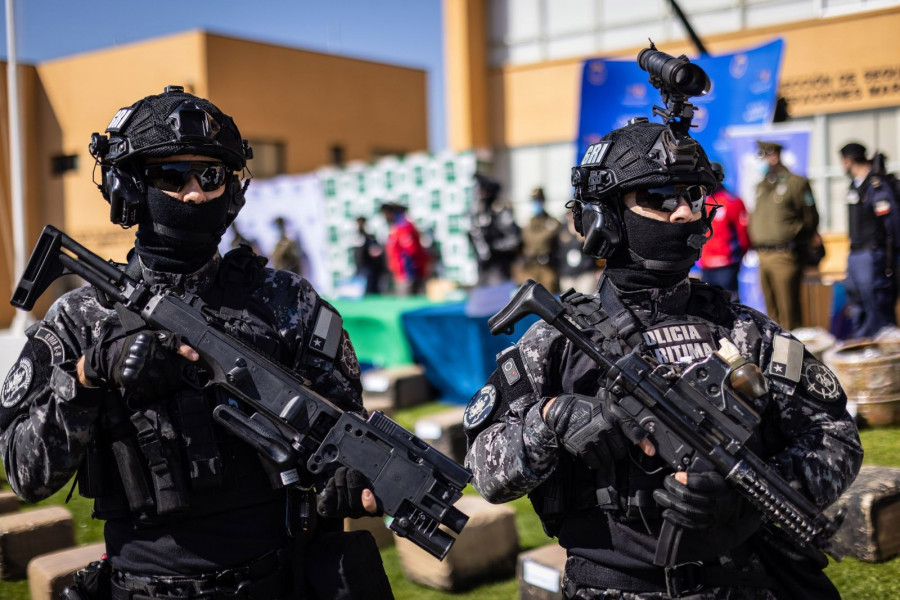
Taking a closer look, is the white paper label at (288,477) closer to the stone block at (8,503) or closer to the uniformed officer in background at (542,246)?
the stone block at (8,503)

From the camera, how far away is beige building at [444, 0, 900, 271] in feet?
54.3

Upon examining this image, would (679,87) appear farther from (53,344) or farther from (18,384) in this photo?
(18,384)

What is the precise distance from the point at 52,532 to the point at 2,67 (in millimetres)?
11994

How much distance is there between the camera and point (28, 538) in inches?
203

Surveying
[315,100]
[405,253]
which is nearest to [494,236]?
[405,253]

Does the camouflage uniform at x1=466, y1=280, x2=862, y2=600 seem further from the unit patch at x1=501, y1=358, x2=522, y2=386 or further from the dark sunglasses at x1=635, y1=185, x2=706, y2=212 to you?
Result: the dark sunglasses at x1=635, y1=185, x2=706, y2=212

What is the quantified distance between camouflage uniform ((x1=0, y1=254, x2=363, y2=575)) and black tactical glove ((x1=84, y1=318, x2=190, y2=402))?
0.25ft

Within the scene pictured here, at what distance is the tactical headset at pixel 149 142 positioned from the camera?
2699 millimetres

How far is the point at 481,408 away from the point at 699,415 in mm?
659

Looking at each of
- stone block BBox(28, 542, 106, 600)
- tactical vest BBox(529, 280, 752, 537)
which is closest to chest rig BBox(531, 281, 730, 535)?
tactical vest BBox(529, 280, 752, 537)

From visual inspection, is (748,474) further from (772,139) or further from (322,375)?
(772,139)

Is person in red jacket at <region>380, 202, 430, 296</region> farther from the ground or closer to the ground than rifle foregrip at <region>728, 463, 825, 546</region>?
farther from the ground

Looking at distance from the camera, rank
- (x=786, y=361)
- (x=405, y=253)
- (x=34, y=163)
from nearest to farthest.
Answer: (x=786, y=361), (x=405, y=253), (x=34, y=163)

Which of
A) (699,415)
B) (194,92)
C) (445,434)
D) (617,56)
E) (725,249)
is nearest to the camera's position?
(699,415)
